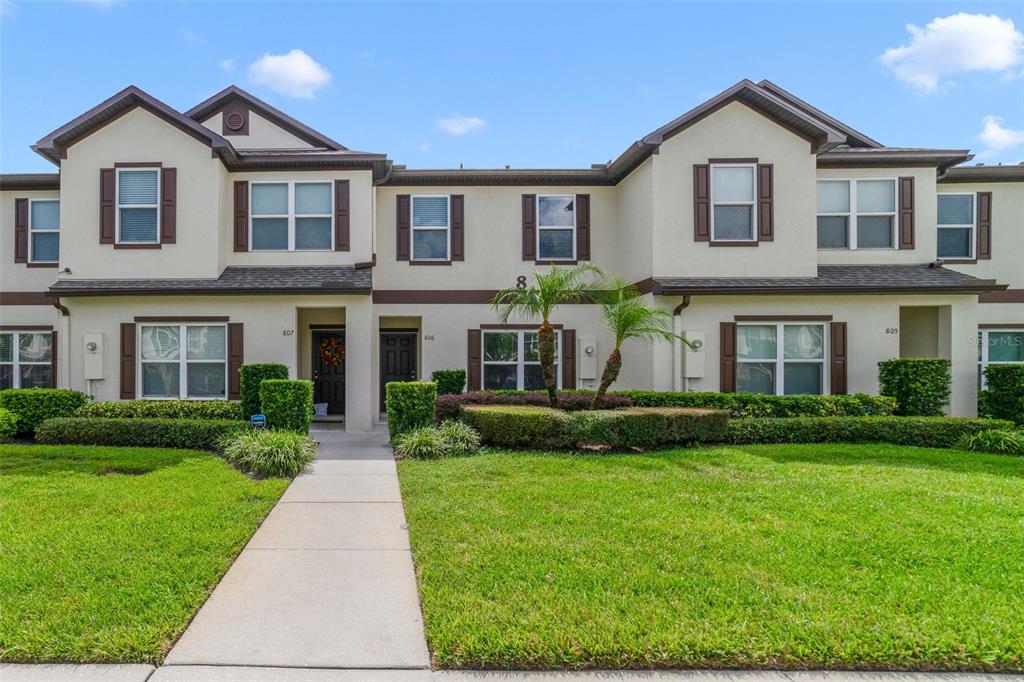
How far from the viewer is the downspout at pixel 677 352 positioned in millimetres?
12414

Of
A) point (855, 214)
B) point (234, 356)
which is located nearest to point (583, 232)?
point (855, 214)

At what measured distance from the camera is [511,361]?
14.5 m

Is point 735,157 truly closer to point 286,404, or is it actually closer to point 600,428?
point 600,428

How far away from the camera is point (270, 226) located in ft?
44.5

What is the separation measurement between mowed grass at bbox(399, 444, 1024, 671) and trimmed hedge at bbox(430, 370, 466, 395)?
5.25 m

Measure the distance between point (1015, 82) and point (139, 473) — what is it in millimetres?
16815

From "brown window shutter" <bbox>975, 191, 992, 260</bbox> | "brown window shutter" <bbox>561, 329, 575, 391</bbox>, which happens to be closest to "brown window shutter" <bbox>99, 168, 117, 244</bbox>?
Answer: "brown window shutter" <bbox>561, 329, 575, 391</bbox>

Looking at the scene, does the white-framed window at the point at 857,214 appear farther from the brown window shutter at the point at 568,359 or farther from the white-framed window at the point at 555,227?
the brown window shutter at the point at 568,359

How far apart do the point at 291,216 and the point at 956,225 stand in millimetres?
16122

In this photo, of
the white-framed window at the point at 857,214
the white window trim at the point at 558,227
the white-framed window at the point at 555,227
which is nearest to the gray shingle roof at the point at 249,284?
the white window trim at the point at 558,227

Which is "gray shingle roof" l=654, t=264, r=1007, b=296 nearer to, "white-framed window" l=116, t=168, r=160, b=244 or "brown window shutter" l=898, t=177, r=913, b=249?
"brown window shutter" l=898, t=177, r=913, b=249

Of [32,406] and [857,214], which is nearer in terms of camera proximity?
[32,406]

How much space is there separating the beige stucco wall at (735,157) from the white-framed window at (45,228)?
1427 cm

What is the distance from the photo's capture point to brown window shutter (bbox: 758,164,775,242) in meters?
12.7
